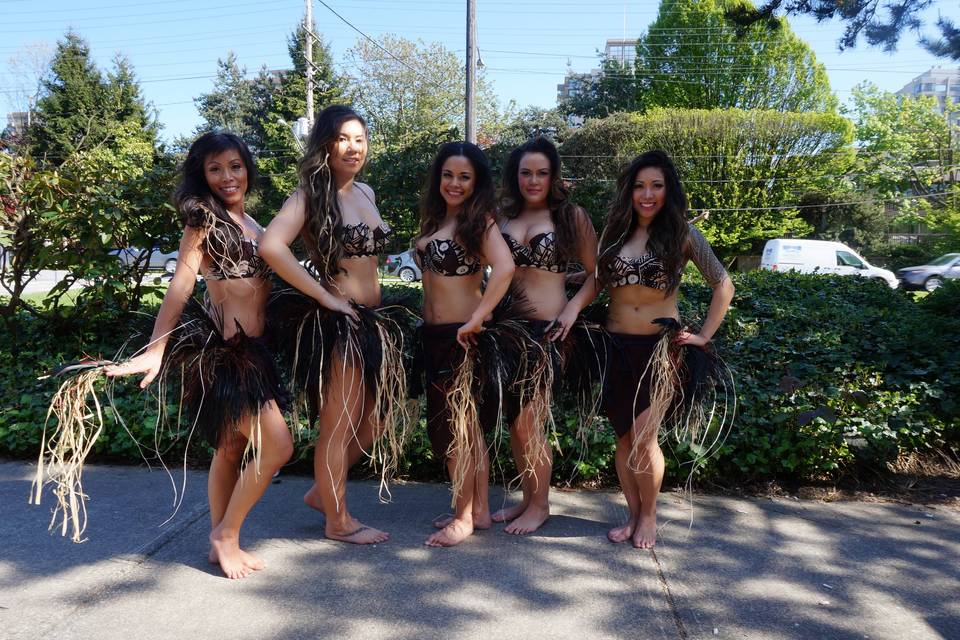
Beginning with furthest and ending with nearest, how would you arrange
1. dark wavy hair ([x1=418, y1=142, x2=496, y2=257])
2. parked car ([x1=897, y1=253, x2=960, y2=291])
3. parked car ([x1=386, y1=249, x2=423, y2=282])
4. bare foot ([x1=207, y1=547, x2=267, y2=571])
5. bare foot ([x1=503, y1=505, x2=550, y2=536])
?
parked car ([x1=897, y1=253, x2=960, y2=291]), parked car ([x1=386, y1=249, x2=423, y2=282]), bare foot ([x1=503, y1=505, x2=550, y2=536]), dark wavy hair ([x1=418, y1=142, x2=496, y2=257]), bare foot ([x1=207, y1=547, x2=267, y2=571])

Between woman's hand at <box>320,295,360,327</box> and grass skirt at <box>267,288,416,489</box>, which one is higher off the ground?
woman's hand at <box>320,295,360,327</box>

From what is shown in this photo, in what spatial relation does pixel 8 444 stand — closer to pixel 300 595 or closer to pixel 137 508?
pixel 137 508

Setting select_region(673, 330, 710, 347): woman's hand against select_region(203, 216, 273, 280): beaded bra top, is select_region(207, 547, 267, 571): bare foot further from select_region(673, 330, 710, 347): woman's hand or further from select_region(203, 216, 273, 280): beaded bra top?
select_region(673, 330, 710, 347): woman's hand

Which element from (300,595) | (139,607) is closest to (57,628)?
(139,607)

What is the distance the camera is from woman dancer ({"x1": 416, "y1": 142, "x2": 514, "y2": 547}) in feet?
10.3

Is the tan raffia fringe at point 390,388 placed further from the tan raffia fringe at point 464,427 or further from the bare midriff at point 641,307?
the bare midriff at point 641,307

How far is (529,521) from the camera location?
3.46m

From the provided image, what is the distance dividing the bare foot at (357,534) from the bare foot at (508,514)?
22.7 inches

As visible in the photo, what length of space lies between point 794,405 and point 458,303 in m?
2.15

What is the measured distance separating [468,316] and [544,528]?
114 cm

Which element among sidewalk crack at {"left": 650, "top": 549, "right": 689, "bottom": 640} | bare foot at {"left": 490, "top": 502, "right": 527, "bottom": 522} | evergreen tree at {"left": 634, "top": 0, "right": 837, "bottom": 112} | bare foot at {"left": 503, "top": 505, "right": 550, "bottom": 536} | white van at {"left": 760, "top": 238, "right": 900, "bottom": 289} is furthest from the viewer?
evergreen tree at {"left": 634, "top": 0, "right": 837, "bottom": 112}

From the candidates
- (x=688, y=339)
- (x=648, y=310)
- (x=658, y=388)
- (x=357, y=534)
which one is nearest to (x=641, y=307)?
(x=648, y=310)

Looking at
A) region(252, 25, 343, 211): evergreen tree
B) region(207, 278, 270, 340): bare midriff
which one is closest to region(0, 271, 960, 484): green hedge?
region(207, 278, 270, 340): bare midriff

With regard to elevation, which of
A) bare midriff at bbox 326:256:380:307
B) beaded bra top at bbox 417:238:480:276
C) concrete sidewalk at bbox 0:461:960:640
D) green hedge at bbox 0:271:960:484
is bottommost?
concrete sidewalk at bbox 0:461:960:640
